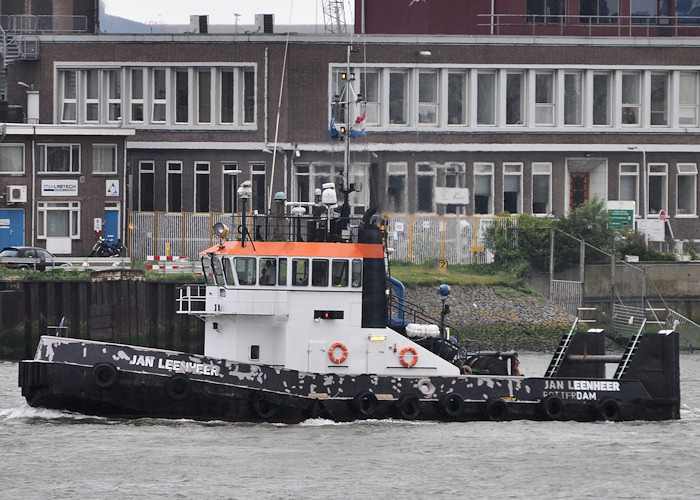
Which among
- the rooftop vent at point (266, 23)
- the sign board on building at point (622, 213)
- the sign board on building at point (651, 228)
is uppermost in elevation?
the rooftop vent at point (266, 23)

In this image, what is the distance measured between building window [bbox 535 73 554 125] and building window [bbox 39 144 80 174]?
16025 mm

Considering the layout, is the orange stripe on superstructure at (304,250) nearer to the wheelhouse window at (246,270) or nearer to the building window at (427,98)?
the wheelhouse window at (246,270)

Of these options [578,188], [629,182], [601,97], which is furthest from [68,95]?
[629,182]

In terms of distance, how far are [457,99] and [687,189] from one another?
896 centimetres

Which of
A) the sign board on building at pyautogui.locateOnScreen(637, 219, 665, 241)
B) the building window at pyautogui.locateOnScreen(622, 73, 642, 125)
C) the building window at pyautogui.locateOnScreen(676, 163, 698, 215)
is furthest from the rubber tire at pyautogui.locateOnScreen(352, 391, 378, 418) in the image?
the building window at pyautogui.locateOnScreen(676, 163, 698, 215)

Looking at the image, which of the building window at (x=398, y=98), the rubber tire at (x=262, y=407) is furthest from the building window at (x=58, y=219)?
the rubber tire at (x=262, y=407)

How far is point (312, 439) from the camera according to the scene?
24.5 metres

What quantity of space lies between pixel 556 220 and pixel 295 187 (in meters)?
9.00

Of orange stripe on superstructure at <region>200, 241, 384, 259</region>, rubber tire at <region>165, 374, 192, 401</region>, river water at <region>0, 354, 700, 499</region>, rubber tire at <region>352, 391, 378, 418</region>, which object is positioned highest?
orange stripe on superstructure at <region>200, 241, 384, 259</region>

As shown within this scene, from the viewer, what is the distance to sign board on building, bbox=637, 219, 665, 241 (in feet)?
153

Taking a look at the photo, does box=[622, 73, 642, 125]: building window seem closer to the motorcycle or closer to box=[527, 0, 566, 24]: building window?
box=[527, 0, 566, 24]: building window

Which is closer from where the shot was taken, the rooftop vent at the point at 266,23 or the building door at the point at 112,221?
the building door at the point at 112,221

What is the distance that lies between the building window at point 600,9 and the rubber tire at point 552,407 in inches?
1062

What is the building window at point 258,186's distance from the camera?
152ft
